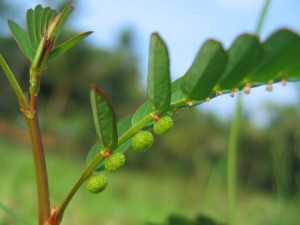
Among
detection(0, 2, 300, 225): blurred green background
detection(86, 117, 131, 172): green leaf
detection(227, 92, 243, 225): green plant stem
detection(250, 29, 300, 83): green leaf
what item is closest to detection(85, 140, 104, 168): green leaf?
detection(86, 117, 131, 172): green leaf

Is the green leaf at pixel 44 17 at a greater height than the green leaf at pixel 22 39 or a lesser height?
greater

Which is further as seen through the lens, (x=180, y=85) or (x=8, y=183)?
(x=8, y=183)

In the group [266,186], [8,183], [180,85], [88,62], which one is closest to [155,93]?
[180,85]

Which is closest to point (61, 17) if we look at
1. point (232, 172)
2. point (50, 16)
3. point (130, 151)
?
point (50, 16)

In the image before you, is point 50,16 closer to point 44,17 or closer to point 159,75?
point 44,17

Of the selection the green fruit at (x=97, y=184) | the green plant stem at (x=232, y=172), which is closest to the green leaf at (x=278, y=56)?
the green fruit at (x=97, y=184)

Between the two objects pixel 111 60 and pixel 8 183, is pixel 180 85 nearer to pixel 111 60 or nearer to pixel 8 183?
pixel 8 183

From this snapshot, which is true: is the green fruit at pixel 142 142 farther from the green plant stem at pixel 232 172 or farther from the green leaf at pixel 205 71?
the green plant stem at pixel 232 172
